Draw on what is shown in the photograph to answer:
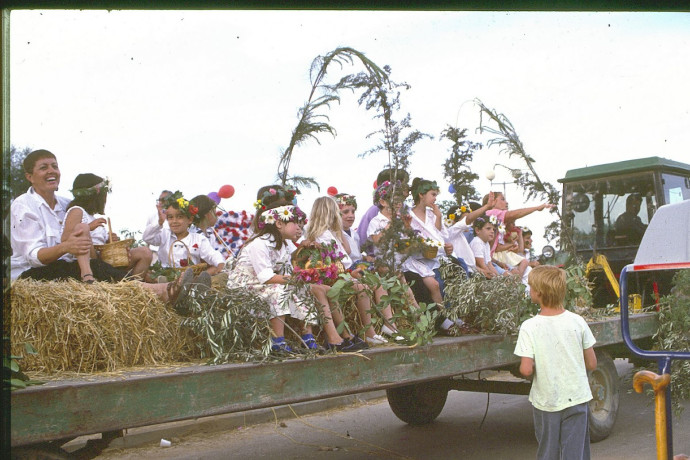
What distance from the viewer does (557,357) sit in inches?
167

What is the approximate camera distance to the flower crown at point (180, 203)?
6086 millimetres

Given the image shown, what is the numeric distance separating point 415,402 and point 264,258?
327 centimetres

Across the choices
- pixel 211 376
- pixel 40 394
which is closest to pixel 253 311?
pixel 211 376

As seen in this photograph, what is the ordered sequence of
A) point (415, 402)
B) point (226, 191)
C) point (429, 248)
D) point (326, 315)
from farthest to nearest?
point (226, 191) < point (415, 402) < point (429, 248) < point (326, 315)

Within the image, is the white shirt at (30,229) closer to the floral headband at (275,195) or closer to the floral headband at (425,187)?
the floral headband at (275,195)

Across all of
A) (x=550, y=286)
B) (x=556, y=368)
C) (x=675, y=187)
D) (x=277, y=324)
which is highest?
(x=675, y=187)

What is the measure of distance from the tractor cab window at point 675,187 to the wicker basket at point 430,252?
5111mm

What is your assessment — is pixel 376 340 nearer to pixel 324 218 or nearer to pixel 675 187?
pixel 324 218

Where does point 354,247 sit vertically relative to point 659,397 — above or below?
above

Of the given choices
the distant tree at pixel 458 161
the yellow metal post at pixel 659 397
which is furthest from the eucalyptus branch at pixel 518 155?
the yellow metal post at pixel 659 397

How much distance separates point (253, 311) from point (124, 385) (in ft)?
4.24

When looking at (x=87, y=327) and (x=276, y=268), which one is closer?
(x=87, y=327)

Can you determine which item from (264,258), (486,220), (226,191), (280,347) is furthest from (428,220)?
(280,347)

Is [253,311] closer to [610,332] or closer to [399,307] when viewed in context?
[399,307]
